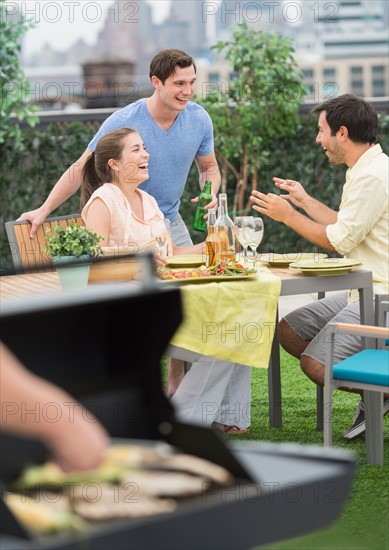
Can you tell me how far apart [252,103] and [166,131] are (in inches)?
149

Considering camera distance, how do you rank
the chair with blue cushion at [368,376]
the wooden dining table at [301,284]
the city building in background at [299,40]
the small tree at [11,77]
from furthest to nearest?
the city building in background at [299,40], the small tree at [11,77], the wooden dining table at [301,284], the chair with blue cushion at [368,376]

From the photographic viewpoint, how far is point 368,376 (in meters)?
3.11

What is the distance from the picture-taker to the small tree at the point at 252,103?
26.0 feet

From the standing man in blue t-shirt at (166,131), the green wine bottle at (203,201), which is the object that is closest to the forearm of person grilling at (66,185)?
the standing man in blue t-shirt at (166,131)

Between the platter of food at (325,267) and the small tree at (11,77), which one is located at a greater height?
the small tree at (11,77)

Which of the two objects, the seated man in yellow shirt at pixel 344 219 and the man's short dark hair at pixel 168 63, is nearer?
the seated man in yellow shirt at pixel 344 219

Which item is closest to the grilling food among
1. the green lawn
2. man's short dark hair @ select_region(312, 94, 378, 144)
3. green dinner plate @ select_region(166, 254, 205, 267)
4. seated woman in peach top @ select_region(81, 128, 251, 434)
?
the green lawn

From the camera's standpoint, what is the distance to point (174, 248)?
4.08m

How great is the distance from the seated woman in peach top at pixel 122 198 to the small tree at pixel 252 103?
3936 millimetres

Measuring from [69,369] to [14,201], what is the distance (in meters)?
6.90

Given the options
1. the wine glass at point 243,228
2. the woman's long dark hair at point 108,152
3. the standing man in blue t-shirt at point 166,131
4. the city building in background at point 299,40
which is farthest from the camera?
the city building in background at point 299,40

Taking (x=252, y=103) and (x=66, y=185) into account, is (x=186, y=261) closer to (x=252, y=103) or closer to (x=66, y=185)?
(x=66, y=185)

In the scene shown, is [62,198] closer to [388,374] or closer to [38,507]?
[388,374]

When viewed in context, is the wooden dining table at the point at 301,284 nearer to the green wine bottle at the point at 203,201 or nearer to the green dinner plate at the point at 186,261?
the green dinner plate at the point at 186,261
